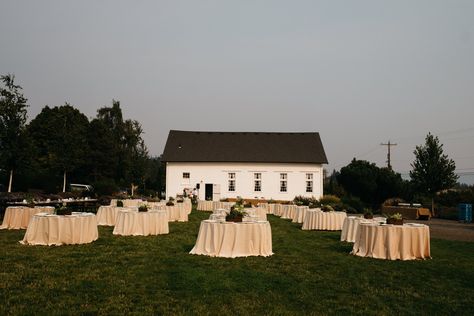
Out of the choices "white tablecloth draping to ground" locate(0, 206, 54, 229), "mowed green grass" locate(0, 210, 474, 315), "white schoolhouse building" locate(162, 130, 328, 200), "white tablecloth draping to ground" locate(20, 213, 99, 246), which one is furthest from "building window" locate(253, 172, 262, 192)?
"white tablecloth draping to ground" locate(20, 213, 99, 246)

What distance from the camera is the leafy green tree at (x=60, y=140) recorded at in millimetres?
31203

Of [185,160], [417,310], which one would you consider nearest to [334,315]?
[417,310]

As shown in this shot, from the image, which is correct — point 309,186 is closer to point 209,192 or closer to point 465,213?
point 209,192

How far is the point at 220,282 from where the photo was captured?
6.70 meters

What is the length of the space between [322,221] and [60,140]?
22.4 m

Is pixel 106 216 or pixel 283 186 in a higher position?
pixel 283 186

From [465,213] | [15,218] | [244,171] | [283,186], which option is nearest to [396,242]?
[15,218]

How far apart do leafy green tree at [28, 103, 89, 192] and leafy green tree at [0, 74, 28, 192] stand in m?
3.63

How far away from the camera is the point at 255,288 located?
6.39 m

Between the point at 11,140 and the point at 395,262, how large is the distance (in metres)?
18.7

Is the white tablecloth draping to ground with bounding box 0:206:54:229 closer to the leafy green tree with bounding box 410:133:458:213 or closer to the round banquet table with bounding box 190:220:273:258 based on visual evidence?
the round banquet table with bounding box 190:220:273:258

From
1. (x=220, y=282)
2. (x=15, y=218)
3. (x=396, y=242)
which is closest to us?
(x=220, y=282)

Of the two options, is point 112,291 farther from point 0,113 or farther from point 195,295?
point 0,113

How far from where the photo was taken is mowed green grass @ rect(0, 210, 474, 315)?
5.39 meters
